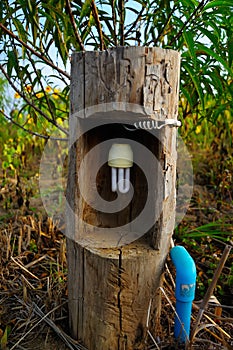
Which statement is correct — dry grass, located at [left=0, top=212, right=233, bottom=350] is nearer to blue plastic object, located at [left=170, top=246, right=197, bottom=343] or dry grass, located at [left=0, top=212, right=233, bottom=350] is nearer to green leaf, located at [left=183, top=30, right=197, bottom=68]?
blue plastic object, located at [left=170, top=246, right=197, bottom=343]

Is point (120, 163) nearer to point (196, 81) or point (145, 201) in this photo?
point (145, 201)

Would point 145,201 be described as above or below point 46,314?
above

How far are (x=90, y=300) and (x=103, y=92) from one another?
2.86ft

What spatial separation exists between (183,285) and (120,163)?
0.57 meters

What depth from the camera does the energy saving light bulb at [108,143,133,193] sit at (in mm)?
1673

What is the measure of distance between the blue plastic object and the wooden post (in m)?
0.09

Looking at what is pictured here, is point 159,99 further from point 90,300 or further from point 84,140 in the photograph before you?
point 90,300

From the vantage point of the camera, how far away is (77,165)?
1623 mm

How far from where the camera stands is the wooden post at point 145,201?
1.48 meters

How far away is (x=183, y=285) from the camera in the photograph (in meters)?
1.57

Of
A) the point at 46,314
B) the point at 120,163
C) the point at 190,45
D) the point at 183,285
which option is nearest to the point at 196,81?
the point at 190,45

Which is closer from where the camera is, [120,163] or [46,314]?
[120,163]

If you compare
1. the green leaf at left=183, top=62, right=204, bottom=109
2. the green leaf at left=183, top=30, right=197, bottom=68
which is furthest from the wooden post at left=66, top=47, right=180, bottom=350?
the green leaf at left=183, top=62, right=204, bottom=109

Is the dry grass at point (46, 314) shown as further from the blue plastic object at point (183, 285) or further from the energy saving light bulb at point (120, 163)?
the energy saving light bulb at point (120, 163)
